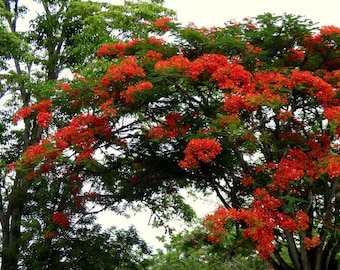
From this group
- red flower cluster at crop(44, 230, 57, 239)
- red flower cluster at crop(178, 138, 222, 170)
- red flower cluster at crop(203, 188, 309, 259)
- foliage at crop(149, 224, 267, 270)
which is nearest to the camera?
red flower cluster at crop(203, 188, 309, 259)

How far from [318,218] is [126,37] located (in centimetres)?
809

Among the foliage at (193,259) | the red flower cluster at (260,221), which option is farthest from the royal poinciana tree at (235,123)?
the foliage at (193,259)

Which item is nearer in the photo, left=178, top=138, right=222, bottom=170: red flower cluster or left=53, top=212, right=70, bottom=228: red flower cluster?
left=178, top=138, right=222, bottom=170: red flower cluster

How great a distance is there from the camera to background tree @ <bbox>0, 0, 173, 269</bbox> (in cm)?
1291

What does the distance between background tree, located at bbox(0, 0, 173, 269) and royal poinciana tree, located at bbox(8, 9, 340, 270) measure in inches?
24.0

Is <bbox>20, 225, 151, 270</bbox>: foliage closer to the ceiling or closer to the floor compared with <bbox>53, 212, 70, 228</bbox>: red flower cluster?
closer to the floor

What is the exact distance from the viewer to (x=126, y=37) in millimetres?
15555

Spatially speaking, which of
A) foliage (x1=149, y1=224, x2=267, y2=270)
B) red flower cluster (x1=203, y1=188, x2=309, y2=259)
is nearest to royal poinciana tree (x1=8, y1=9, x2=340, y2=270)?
red flower cluster (x1=203, y1=188, x2=309, y2=259)

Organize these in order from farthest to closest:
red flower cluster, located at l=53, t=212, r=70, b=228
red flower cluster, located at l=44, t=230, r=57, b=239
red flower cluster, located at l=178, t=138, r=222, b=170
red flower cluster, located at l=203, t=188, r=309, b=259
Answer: red flower cluster, located at l=53, t=212, r=70, b=228
red flower cluster, located at l=44, t=230, r=57, b=239
red flower cluster, located at l=178, t=138, r=222, b=170
red flower cluster, located at l=203, t=188, r=309, b=259

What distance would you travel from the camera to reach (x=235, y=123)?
28.4 ft

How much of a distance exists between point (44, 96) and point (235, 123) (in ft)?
25.4

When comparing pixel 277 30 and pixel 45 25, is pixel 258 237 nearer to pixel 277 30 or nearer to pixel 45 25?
pixel 277 30

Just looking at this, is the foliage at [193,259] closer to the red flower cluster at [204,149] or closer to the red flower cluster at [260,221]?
the red flower cluster at [260,221]

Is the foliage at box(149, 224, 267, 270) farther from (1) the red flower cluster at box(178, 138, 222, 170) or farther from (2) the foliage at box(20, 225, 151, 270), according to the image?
(1) the red flower cluster at box(178, 138, 222, 170)
